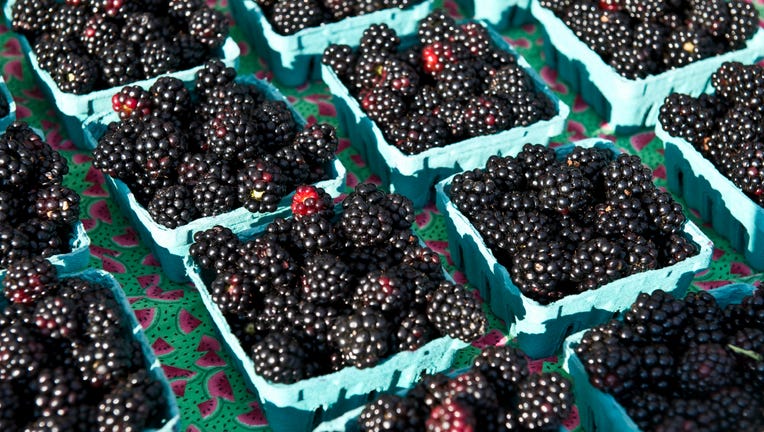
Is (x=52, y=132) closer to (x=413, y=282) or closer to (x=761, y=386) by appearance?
(x=413, y=282)

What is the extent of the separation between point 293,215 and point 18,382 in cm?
97

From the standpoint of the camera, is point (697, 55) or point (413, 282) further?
point (697, 55)

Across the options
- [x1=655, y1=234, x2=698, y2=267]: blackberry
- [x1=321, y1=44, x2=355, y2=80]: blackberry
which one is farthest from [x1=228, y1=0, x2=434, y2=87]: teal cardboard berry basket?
[x1=655, y1=234, x2=698, y2=267]: blackberry

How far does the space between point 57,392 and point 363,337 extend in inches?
31.4

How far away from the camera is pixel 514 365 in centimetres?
244

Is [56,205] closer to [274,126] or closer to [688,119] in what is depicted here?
[274,126]

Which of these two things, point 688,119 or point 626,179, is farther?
point 688,119

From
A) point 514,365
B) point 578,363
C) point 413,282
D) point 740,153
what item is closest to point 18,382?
point 413,282

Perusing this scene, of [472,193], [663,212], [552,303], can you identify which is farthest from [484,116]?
[552,303]

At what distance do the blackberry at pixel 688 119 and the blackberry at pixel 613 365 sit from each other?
1.07 m

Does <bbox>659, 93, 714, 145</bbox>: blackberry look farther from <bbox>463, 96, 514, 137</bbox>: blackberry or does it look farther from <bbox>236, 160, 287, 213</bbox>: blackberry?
<bbox>236, 160, 287, 213</bbox>: blackberry

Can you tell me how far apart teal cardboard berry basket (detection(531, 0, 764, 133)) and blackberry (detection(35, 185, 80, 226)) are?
6.82 ft

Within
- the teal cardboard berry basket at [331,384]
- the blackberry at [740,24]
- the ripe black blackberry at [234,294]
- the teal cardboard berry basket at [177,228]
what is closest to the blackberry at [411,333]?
the teal cardboard berry basket at [331,384]

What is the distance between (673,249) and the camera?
291 centimetres
